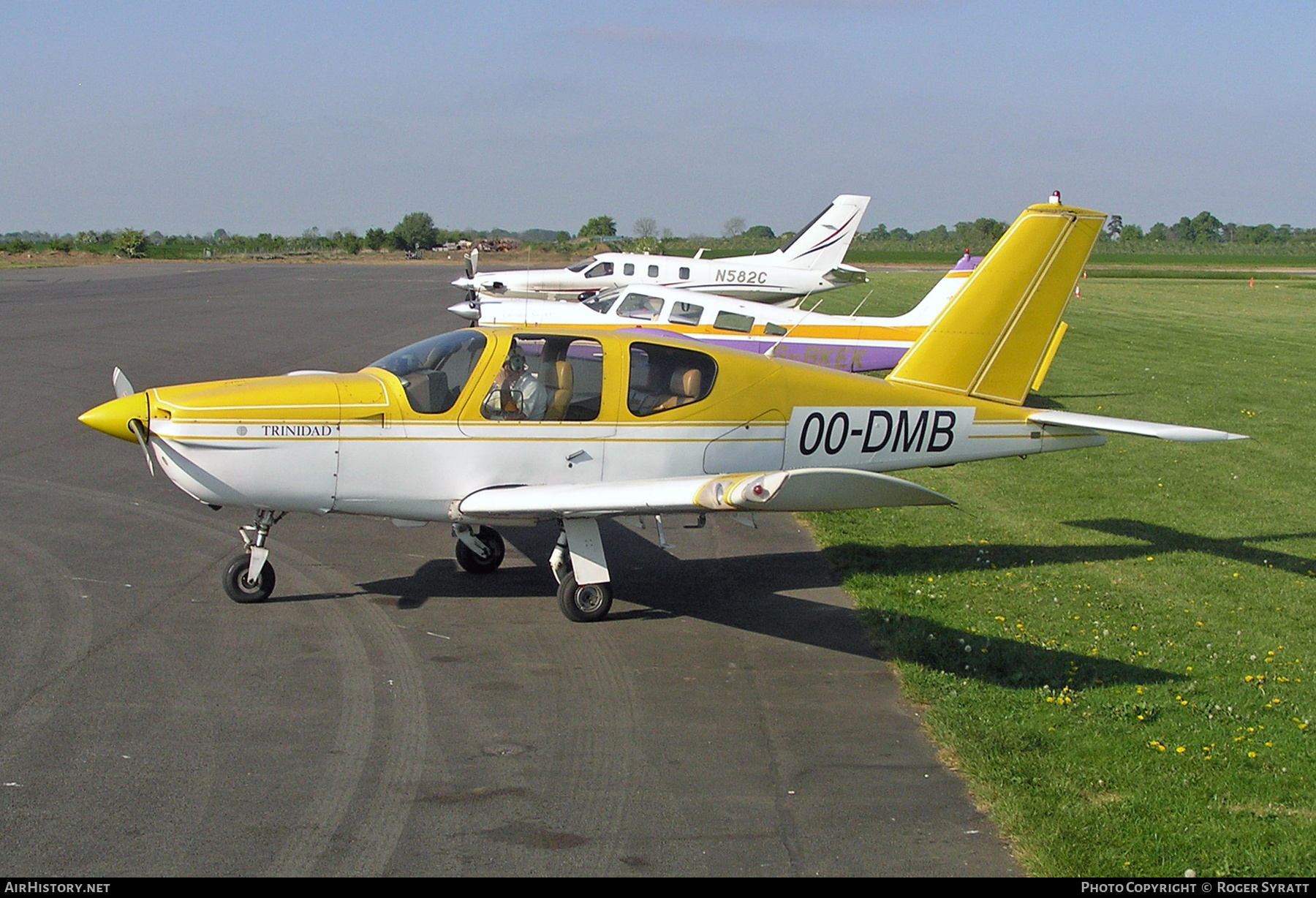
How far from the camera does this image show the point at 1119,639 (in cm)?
783

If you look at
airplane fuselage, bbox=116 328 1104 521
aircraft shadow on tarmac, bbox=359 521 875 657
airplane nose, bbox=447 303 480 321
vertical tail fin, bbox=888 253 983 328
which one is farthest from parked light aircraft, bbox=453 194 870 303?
airplane fuselage, bbox=116 328 1104 521

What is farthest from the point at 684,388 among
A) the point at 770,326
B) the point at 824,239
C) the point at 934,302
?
the point at 824,239

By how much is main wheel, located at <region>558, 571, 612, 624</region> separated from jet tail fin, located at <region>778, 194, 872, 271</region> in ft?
84.4

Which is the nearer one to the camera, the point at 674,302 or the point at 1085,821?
the point at 1085,821

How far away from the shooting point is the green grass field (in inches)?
211

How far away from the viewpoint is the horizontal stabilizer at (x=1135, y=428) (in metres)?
8.48

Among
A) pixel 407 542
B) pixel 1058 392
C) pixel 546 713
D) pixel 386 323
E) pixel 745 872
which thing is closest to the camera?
pixel 745 872

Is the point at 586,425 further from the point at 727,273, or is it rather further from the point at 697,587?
the point at 727,273

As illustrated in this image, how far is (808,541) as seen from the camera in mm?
10688

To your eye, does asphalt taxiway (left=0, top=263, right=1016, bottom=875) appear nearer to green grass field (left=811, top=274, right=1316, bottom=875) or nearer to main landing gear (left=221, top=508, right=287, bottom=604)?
main landing gear (left=221, top=508, right=287, bottom=604)

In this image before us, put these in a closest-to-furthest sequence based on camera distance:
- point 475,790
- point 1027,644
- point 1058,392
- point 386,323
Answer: point 475,790, point 1027,644, point 1058,392, point 386,323

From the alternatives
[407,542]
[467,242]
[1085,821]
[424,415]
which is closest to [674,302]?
[407,542]

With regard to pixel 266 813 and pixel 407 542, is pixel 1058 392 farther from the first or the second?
pixel 266 813

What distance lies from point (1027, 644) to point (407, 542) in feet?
17.6
